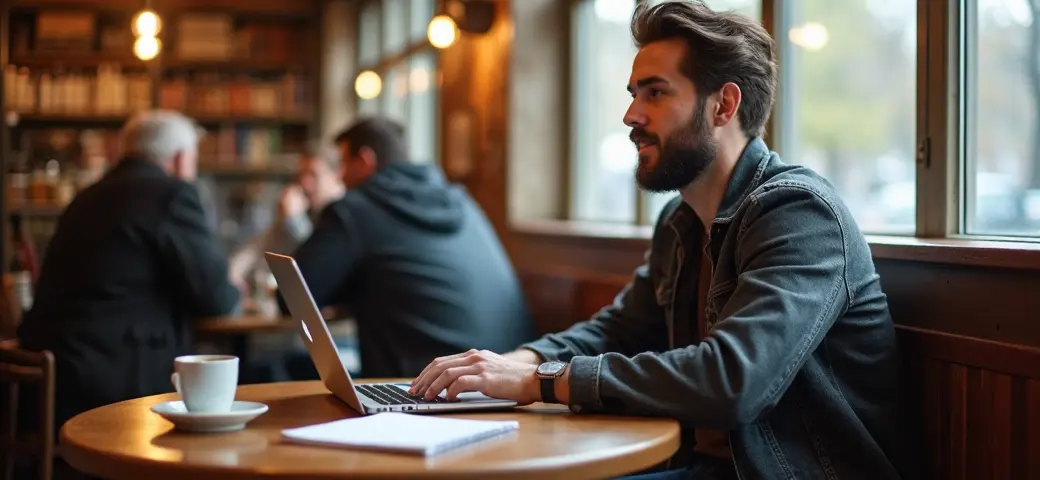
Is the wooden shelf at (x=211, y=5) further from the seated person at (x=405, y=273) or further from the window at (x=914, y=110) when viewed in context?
the seated person at (x=405, y=273)

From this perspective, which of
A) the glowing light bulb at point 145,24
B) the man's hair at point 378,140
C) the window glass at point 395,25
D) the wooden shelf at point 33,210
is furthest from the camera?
the wooden shelf at point 33,210

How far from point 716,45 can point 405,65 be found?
5357 mm

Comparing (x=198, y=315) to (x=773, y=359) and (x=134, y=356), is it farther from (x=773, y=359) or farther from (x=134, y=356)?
(x=773, y=359)

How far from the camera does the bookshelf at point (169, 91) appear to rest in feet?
25.8

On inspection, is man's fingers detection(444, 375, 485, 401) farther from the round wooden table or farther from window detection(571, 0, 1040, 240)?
window detection(571, 0, 1040, 240)

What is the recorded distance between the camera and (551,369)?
68.2 inches

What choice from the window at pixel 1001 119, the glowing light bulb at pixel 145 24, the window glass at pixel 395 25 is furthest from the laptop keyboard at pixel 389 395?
the window glass at pixel 395 25

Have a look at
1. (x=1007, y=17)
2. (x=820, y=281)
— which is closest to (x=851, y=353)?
(x=820, y=281)

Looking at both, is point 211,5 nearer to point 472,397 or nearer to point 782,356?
point 472,397

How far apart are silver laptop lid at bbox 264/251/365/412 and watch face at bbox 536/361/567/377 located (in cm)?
28

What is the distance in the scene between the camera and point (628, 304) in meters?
2.34

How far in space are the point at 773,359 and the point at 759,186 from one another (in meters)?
0.38

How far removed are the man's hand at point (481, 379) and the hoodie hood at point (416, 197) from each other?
5.60ft

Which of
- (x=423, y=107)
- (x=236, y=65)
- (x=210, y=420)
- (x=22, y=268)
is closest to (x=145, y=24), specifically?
(x=22, y=268)
